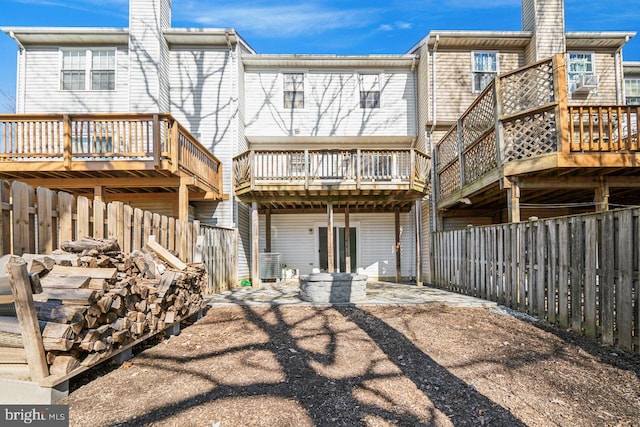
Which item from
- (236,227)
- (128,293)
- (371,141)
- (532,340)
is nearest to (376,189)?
(371,141)

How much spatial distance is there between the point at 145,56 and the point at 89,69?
2.10m

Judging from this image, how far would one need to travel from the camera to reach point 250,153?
29.8ft

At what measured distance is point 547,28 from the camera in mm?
10383

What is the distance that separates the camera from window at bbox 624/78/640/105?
12.1m

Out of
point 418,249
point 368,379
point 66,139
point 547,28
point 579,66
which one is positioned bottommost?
point 368,379

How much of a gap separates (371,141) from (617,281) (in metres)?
8.79

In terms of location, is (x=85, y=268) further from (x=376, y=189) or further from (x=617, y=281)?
(x=376, y=189)

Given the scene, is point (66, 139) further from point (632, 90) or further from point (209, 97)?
point (632, 90)

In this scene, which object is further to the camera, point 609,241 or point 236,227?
point 236,227

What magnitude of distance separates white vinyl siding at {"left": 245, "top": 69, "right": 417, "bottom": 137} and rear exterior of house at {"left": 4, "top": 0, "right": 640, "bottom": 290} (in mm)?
50

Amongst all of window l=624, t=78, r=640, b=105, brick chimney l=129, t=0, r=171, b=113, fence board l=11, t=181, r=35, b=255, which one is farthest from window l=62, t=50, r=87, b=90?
window l=624, t=78, r=640, b=105

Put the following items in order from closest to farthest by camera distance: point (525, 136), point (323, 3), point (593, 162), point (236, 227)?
point (593, 162)
point (525, 136)
point (236, 227)
point (323, 3)

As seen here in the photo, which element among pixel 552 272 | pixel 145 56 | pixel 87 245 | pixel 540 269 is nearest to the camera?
pixel 87 245

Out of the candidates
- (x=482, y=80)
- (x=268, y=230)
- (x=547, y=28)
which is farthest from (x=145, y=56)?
(x=547, y=28)
